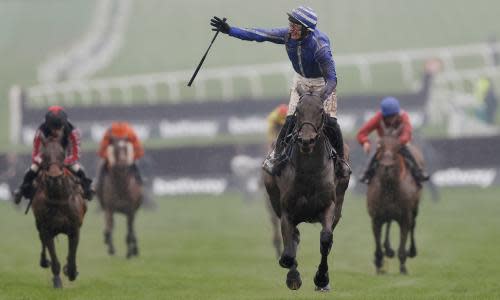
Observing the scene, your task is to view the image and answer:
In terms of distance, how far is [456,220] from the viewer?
83.7 feet

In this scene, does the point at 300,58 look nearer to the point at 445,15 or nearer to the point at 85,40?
the point at 85,40

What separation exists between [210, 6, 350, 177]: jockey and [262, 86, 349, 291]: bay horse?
0.79 ft

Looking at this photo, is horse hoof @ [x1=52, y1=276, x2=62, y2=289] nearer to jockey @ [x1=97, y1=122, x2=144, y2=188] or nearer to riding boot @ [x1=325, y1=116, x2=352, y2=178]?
riding boot @ [x1=325, y1=116, x2=352, y2=178]

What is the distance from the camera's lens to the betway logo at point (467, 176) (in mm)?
30297

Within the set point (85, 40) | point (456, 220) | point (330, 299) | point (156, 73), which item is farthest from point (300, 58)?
point (85, 40)

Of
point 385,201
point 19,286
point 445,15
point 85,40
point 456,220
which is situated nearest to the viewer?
point 19,286

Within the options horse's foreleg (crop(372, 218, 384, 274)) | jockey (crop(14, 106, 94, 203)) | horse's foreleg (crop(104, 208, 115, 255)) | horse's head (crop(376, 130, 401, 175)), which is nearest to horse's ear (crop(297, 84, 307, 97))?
jockey (crop(14, 106, 94, 203))

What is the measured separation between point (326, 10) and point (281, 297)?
38902 mm

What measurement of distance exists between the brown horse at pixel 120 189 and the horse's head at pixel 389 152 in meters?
4.67

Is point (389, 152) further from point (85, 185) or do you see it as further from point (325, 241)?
point (325, 241)

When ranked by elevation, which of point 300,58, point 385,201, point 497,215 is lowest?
point 497,215

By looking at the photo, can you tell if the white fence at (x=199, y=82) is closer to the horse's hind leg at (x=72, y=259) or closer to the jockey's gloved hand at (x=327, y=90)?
the horse's hind leg at (x=72, y=259)

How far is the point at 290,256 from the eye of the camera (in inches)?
522

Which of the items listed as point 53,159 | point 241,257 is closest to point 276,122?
point 241,257
